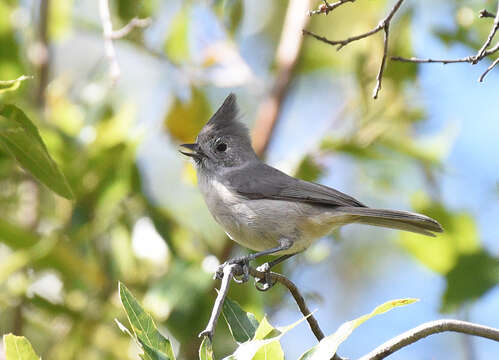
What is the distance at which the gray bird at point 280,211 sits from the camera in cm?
302

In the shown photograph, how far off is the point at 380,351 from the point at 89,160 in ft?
7.23

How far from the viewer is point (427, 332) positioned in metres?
1.68

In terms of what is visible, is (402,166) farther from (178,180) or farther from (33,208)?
(33,208)

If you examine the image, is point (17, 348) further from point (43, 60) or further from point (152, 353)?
point (43, 60)

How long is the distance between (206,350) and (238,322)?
12.7 inches

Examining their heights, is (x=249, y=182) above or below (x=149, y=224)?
above

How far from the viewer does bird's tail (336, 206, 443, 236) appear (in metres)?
2.77

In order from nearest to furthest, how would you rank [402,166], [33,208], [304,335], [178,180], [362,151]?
[362,151], [33,208], [402,166], [178,180], [304,335]

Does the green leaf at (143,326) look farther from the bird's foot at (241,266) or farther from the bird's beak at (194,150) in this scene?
the bird's beak at (194,150)

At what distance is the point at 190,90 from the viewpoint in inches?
149

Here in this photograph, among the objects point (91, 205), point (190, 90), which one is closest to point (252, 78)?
point (190, 90)

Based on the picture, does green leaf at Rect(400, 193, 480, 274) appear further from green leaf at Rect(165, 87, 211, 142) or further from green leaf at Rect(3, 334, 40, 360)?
green leaf at Rect(3, 334, 40, 360)

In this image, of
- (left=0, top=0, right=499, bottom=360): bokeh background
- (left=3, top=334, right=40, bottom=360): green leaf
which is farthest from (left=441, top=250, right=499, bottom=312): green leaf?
(left=3, top=334, right=40, bottom=360): green leaf

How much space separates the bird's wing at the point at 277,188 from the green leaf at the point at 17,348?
Result: 1765 millimetres
